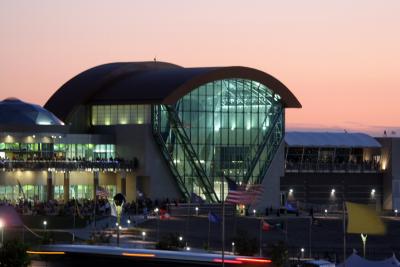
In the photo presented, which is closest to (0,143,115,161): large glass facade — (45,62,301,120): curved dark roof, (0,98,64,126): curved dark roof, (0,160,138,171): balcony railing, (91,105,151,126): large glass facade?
(0,160,138,171): balcony railing

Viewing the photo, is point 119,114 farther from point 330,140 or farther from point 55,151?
point 330,140

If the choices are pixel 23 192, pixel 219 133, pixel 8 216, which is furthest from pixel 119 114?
pixel 8 216

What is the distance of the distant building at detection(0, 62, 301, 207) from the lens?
11438 centimetres

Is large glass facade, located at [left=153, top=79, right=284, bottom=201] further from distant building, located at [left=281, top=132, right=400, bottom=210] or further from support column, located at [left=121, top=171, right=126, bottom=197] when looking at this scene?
distant building, located at [left=281, top=132, right=400, bottom=210]

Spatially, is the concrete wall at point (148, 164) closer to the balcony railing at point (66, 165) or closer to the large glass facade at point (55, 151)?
the balcony railing at point (66, 165)

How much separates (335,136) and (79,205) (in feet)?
149

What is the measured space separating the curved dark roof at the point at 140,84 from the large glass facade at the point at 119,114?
708 millimetres

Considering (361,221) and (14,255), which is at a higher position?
(361,221)

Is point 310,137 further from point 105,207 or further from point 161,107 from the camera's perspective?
point 105,207

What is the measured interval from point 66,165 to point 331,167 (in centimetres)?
3235

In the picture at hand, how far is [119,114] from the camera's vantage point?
120 m

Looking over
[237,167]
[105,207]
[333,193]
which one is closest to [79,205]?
[105,207]

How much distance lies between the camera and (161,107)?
117 m

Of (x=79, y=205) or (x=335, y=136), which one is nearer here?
(x=79, y=205)
